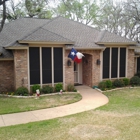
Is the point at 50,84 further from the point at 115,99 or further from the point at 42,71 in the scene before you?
the point at 115,99

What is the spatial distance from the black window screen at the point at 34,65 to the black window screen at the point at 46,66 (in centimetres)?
33

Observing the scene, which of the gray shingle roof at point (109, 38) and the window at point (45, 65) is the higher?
the gray shingle roof at point (109, 38)

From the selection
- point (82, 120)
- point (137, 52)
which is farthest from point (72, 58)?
point (137, 52)

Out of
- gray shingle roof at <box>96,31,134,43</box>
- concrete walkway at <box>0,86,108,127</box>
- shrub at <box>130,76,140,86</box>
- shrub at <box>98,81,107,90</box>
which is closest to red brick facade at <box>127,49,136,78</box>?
shrub at <box>130,76,140,86</box>

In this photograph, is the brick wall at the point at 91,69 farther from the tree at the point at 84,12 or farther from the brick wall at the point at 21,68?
the tree at the point at 84,12

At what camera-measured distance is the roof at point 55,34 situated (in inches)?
480

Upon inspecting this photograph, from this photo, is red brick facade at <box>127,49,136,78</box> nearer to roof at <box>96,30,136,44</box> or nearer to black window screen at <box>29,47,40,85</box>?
roof at <box>96,30,136,44</box>

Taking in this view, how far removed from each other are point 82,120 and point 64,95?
4454mm

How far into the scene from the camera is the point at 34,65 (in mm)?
11930

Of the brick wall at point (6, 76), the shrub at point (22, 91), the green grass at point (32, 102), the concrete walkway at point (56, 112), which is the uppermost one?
the brick wall at point (6, 76)

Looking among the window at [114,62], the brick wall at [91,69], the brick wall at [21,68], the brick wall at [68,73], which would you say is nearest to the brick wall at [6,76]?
the brick wall at [21,68]

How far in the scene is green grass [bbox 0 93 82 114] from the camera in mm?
8805

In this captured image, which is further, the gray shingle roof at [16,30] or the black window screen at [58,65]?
the gray shingle roof at [16,30]

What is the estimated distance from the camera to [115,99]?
1059cm
